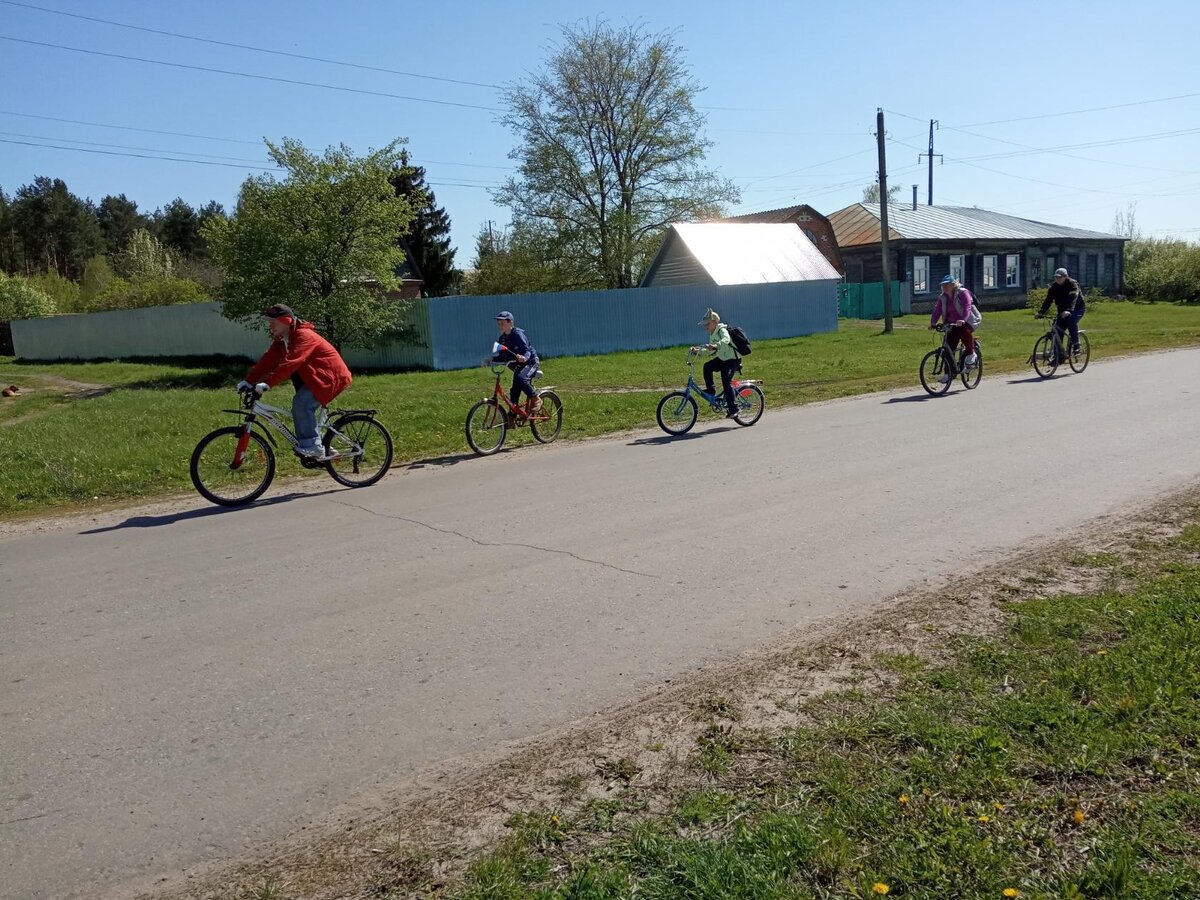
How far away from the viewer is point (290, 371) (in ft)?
30.6

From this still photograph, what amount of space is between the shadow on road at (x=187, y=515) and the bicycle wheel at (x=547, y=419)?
12.5 feet

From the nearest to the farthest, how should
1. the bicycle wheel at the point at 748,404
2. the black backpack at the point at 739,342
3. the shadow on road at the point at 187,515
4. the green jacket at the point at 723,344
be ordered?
the shadow on road at the point at 187,515 < the black backpack at the point at 739,342 < the green jacket at the point at 723,344 < the bicycle wheel at the point at 748,404

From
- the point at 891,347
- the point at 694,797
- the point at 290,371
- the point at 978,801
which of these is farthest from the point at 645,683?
the point at 891,347

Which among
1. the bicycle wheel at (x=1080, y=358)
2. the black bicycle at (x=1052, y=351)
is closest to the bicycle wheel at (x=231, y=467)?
the black bicycle at (x=1052, y=351)

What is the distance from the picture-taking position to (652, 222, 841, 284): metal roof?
123 ft

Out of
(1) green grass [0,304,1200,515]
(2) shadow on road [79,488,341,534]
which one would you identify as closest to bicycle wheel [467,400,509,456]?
(1) green grass [0,304,1200,515]

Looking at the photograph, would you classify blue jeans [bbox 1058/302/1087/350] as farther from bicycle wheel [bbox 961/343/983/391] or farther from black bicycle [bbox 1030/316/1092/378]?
bicycle wheel [bbox 961/343/983/391]

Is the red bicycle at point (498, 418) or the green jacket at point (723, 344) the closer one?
the red bicycle at point (498, 418)

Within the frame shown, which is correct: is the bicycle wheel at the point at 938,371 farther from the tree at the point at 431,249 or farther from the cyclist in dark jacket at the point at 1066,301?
the tree at the point at 431,249

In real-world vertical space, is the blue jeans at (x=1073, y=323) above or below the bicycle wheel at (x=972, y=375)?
above

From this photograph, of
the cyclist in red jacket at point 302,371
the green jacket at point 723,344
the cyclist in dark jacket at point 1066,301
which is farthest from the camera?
the cyclist in dark jacket at point 1066,301

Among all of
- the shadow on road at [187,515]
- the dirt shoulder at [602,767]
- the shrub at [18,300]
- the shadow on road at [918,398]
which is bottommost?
the dirt shoulder at [602,767]

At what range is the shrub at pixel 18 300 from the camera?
52.3 meters

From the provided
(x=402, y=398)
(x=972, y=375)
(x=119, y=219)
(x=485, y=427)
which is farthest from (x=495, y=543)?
(x=119, y=219)
